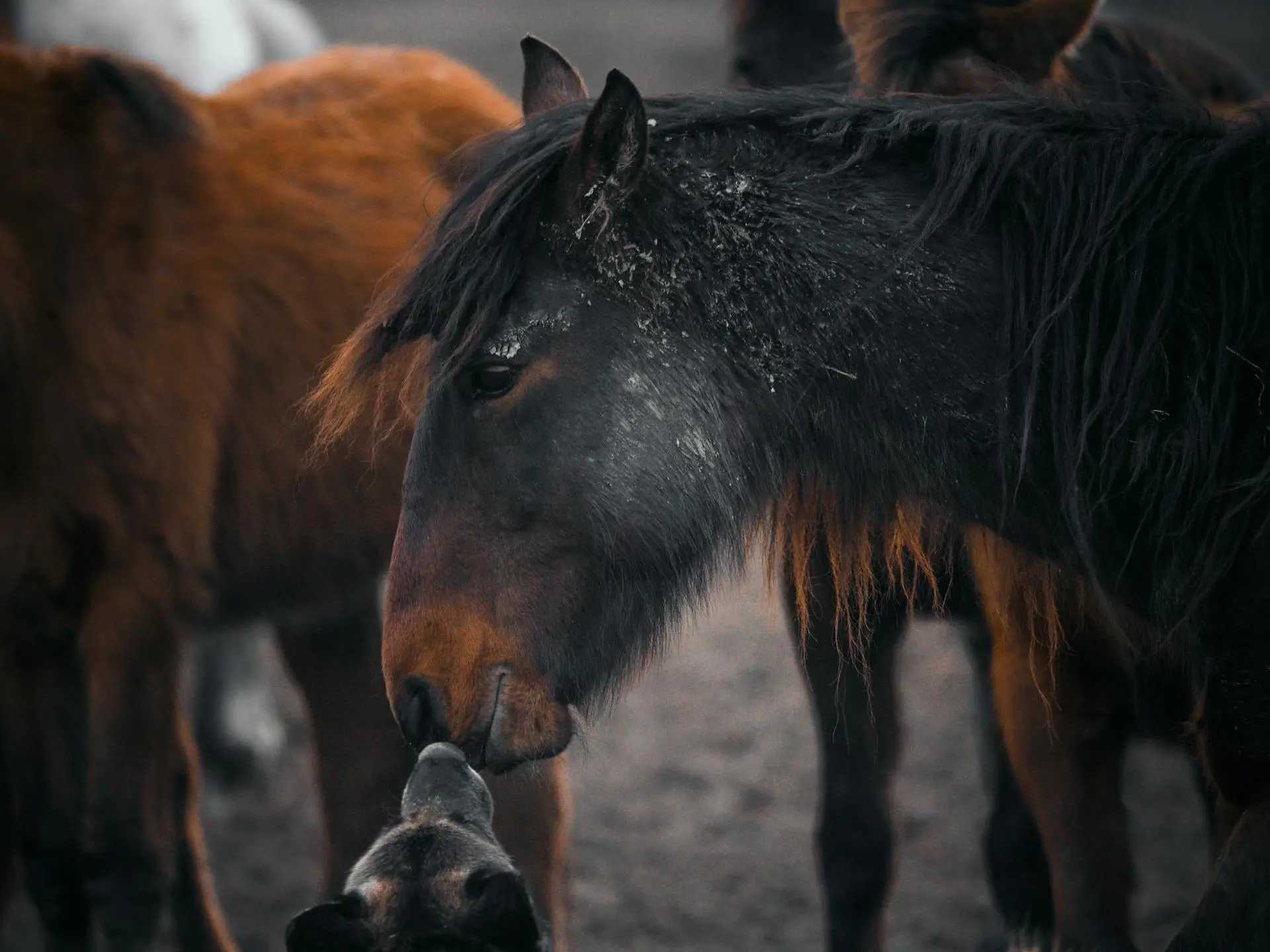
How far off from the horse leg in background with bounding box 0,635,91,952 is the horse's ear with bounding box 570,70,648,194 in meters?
2.17

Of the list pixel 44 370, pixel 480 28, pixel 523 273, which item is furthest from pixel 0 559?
pixel 480 28

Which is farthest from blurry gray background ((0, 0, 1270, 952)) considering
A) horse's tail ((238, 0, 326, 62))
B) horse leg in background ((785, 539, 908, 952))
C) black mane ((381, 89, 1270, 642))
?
horse's tail ((238, 0, 326, 62))

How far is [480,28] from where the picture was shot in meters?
16.0

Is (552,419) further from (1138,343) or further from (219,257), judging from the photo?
(219,257)

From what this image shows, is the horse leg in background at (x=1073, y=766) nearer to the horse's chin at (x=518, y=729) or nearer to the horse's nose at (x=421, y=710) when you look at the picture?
the horse's chin at (x=518, y=729)

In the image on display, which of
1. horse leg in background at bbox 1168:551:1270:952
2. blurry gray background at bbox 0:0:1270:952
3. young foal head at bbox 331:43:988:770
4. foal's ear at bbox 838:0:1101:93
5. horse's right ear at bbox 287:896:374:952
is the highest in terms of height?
foal's ear at bbox 838:0:1101:93

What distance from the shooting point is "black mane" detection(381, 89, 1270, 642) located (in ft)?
7.16

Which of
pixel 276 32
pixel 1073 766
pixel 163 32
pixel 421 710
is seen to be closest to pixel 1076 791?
pixel 1073 766

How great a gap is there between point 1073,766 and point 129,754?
7.33 ft

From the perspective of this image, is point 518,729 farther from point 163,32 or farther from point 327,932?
point 163,32

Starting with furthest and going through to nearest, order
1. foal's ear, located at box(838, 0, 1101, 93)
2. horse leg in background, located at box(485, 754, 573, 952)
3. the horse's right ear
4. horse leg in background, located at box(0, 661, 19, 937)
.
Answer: horse leg in background, located at box(0, 661, 19, 937) → horse leg in background, located at box(485, 754, 573, 952) → foal's ear, located at box(838, 0, 1101, 93) → the horse's right ear

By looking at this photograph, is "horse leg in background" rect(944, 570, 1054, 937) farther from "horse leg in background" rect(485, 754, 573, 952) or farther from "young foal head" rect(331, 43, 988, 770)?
"young foal head" rect(331, 43, 988, 770)

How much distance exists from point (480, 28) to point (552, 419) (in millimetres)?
14789

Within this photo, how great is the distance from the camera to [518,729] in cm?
227
